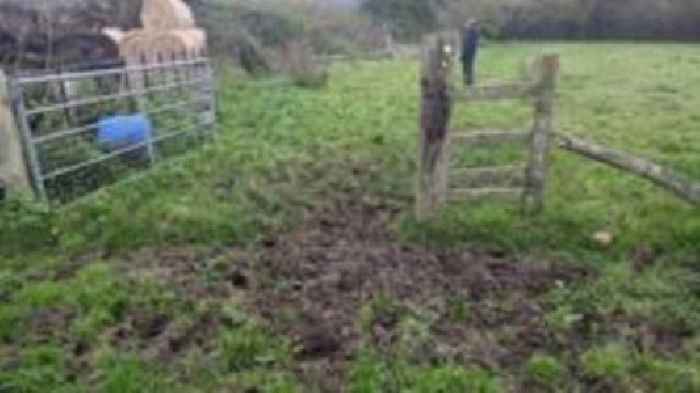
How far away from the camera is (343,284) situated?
17.1ft

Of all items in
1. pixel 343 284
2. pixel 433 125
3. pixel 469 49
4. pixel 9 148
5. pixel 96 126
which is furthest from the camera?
pixel 469 49

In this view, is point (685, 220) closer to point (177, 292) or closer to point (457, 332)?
point (457, 332)

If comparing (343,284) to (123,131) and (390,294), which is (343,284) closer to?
(390,294)

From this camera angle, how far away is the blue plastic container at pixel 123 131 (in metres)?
8.16

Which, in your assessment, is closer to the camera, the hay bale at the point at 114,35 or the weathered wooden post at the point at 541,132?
the weathered wooden post at the point at 541,132

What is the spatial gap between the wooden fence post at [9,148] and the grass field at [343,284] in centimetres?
27

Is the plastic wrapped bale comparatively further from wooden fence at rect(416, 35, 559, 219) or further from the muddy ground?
wooden fence at rect(416, 35, 559, 219)

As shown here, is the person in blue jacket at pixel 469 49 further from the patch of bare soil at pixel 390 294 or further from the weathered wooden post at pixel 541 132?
the patch of bare soil at pixel 390 294

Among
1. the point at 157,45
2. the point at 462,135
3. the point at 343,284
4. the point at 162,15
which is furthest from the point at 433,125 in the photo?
the point at 162,15

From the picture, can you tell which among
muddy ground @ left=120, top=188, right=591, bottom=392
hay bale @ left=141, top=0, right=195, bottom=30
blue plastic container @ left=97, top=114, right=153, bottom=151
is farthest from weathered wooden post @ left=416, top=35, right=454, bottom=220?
hay bale @ left=141, top=0, right=195, bottom=30

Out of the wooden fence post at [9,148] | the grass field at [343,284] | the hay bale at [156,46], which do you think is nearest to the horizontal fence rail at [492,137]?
the grass field at [343,284]

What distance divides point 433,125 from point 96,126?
3.54 m

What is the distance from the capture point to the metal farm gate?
23.1 ft

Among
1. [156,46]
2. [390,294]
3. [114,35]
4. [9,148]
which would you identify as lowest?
[390,294]
